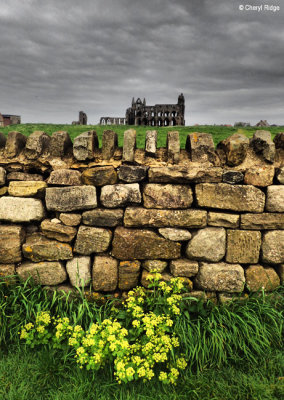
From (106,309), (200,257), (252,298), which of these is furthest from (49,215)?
(252,298)

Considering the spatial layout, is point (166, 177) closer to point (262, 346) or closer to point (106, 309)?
point (106, 309)

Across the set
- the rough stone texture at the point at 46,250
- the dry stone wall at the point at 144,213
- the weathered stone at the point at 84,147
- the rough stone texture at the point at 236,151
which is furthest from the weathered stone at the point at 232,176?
the rough stone texture at the point at 46,250

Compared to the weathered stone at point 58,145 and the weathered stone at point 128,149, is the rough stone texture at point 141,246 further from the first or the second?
the weathered stone at point 58,145

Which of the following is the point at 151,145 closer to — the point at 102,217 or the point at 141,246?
the point at 102,217

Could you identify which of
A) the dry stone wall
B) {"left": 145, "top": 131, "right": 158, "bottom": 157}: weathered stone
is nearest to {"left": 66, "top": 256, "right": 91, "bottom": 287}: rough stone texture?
the dry stone wall

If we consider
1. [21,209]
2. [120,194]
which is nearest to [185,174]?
[120,194]

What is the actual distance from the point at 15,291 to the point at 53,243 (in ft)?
2.27

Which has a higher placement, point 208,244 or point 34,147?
point 34,147

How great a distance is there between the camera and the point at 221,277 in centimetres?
300

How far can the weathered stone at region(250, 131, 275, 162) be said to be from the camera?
293 centimetres

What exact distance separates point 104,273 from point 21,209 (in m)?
1.22

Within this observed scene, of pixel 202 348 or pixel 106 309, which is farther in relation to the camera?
pixel 106 309

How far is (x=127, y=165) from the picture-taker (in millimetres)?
2975

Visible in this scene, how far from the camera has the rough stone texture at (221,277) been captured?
3.00 metres
